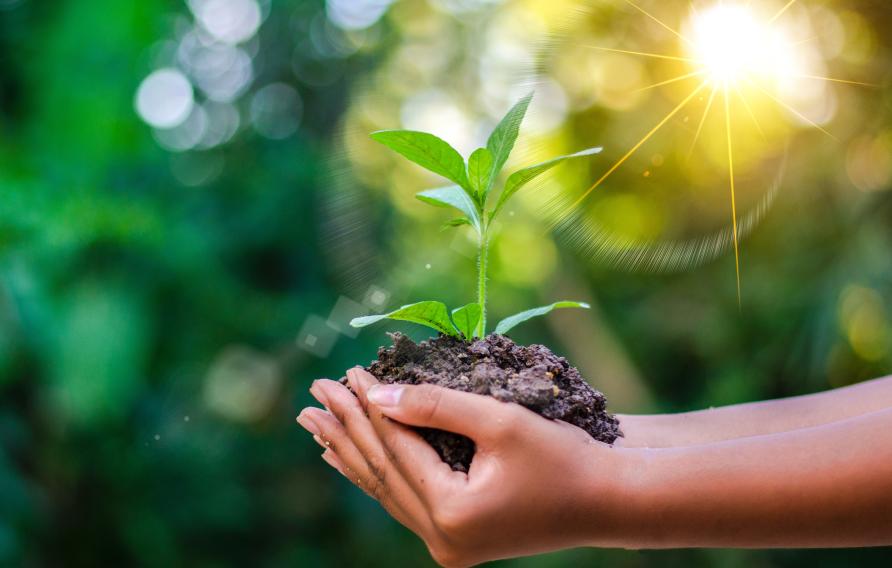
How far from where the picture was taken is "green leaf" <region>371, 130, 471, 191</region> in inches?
28.4

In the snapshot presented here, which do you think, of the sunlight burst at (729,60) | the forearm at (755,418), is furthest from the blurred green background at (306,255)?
the forearm at (755,418)

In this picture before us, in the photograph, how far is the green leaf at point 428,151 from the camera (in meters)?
0.72

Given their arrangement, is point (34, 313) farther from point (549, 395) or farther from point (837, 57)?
point (837, 57)

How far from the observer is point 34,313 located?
2773mm

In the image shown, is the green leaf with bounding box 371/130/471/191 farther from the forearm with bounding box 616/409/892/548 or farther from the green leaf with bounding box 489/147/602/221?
the forearm with bounding box 616/409/892/548

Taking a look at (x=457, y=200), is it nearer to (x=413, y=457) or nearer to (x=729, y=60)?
(x=413, y=457)

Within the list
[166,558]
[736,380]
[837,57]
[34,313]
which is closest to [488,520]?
[837,57]

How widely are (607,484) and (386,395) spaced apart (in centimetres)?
21

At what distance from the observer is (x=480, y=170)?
0.78 m

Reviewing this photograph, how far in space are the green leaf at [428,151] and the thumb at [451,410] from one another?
0.25 m

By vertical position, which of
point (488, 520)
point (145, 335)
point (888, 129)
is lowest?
point (488, 520)

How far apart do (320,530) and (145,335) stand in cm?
122

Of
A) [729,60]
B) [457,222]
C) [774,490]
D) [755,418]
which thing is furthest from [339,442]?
[729,60]

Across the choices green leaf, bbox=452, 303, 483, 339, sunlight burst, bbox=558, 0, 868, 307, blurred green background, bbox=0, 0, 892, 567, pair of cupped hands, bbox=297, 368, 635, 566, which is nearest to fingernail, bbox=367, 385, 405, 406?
pair of cupped hands, bbox=297, 368, 635, 566
